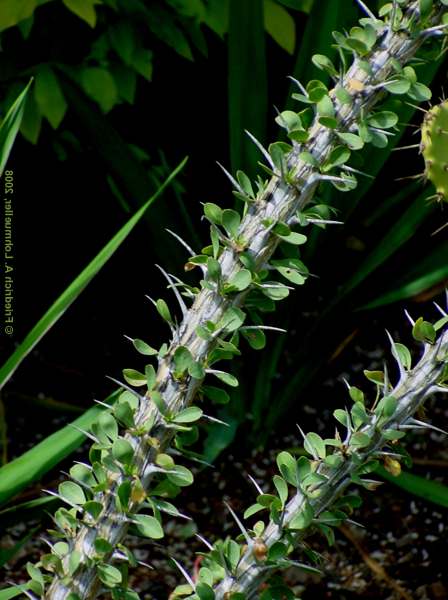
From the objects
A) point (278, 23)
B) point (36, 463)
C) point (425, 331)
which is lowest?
point (36, 463)

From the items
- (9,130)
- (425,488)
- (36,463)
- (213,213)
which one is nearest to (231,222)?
(213,213)

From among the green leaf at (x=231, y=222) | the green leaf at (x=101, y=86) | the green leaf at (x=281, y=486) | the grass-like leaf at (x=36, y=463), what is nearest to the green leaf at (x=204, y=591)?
the green leaf at (x=281, y=486)

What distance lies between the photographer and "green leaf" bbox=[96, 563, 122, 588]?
83 centimetres

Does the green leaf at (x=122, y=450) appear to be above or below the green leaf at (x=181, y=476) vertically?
above

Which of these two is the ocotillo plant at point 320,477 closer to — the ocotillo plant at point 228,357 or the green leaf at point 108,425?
the ocotillo plant at point 228,357

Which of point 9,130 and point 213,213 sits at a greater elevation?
point 9,130

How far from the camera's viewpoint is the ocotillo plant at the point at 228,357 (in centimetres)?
84

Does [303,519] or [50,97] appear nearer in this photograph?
[303,519]

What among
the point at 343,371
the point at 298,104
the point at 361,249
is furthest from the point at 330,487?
the point at 343,371

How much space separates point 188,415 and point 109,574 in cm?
17

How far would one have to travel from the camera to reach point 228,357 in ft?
2.91

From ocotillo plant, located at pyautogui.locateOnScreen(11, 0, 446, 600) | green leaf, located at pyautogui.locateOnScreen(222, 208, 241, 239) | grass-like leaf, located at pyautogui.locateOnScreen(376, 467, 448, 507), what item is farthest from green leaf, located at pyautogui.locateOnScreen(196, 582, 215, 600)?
grass-like leaf, located at pyautogui.locateOnScreen(376, 467, 448, 507)

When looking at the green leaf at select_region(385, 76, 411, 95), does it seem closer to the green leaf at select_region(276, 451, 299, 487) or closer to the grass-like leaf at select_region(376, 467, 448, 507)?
the green leaf at select_region(276, 451, 299, 487)

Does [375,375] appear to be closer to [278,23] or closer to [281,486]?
[281,486]
